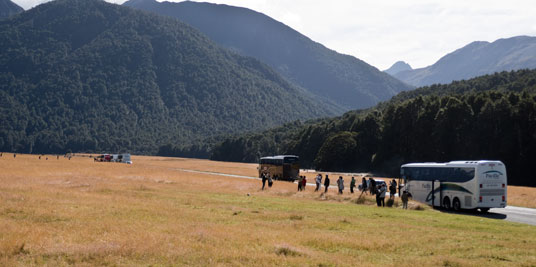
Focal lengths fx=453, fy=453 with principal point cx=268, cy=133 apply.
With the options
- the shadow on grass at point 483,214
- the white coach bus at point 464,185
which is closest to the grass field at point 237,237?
the shadow on grass at point 483,214

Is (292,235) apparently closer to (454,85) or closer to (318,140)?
(318,140)

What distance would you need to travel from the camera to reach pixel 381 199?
123 feet

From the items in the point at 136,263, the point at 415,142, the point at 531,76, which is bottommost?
the point at 136,263

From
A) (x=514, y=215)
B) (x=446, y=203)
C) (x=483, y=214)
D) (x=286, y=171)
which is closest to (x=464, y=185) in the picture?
(x=483, y=214)

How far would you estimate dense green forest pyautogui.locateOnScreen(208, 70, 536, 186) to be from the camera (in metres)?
83.5

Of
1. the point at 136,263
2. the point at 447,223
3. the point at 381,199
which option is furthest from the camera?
the point at 381,199

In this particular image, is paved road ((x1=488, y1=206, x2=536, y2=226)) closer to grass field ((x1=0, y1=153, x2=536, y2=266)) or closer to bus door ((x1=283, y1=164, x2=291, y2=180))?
grass field ((x1=0, y1=153, x2=536, y2=266))

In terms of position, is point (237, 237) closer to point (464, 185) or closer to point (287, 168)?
point (464, 185)

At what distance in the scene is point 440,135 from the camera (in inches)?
3711

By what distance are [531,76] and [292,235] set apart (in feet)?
474

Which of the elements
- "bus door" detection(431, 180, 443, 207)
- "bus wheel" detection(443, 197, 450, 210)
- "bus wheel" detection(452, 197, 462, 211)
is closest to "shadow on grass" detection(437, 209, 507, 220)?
"bus wheel" detection(452, 197, 462, 211)

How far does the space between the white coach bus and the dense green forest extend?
51.1 metres

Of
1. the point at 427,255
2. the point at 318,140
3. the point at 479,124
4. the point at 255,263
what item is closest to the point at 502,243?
the point at 427,255

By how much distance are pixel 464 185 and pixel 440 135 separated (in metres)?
61.8
